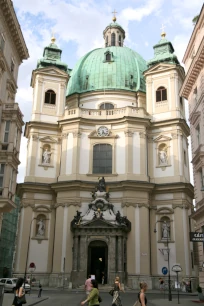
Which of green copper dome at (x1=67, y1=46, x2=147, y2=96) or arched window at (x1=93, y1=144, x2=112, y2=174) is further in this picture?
green copper dome at (x1=67, y1=46, x2=147, y2=96)

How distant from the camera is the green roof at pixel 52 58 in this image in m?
48.5

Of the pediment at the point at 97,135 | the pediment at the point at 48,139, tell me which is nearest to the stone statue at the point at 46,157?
the pediment at the point at 48,139

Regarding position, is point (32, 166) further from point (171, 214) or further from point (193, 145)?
point (193, 145)

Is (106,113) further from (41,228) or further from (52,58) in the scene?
(41,228)

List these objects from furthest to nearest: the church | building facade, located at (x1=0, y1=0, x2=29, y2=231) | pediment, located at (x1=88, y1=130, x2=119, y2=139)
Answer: pediment, located at (x1=88, y1=130, x2=119, y2=139), the church, building facade, located at (x1=0, y1=0, x2=29, y2=231)

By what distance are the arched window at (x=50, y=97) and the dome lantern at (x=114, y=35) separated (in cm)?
1924

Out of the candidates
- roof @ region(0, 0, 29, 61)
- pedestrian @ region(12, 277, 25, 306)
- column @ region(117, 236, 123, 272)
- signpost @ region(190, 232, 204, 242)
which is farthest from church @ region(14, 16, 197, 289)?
pedestrian @ region(12, 277, 25, 306)

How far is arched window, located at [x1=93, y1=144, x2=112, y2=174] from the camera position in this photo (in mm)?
42625

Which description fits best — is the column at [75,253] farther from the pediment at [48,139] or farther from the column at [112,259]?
the pediment at [48,139]

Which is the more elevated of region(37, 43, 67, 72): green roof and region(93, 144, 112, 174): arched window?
region(37, 43, 67, 72): green roof

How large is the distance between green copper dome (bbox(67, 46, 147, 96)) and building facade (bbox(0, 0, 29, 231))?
22643 mm

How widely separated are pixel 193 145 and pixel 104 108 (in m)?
21.1

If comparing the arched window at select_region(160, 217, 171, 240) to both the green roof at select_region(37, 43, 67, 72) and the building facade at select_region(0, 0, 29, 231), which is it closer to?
the building facade at select_region(0, 0, 29, 231)

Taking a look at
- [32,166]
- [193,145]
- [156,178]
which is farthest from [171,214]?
[32,166]
